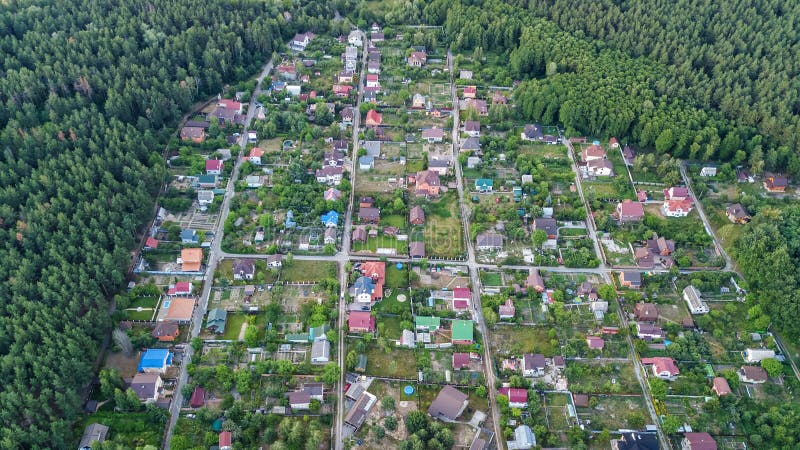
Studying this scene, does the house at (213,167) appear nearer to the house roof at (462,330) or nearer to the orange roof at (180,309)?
the orange roof at (180,309)

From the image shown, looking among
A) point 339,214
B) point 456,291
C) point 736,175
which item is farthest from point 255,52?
point 736,175

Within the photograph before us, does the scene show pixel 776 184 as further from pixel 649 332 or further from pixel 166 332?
pixel 166 332

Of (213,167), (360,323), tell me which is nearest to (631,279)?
(360,323)

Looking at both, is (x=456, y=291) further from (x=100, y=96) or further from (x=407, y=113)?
(x=100, y=96)

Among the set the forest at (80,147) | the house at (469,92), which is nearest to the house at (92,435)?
the forest at (80,147)

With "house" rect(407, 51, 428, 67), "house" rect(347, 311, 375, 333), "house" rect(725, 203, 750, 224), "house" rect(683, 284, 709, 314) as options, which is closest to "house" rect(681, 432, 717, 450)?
"house" rect(683, 284, 709, 314)

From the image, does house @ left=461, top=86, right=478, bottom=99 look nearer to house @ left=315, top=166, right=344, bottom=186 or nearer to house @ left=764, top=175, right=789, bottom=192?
house @ left=315, top=166, right=344, bottom=186
